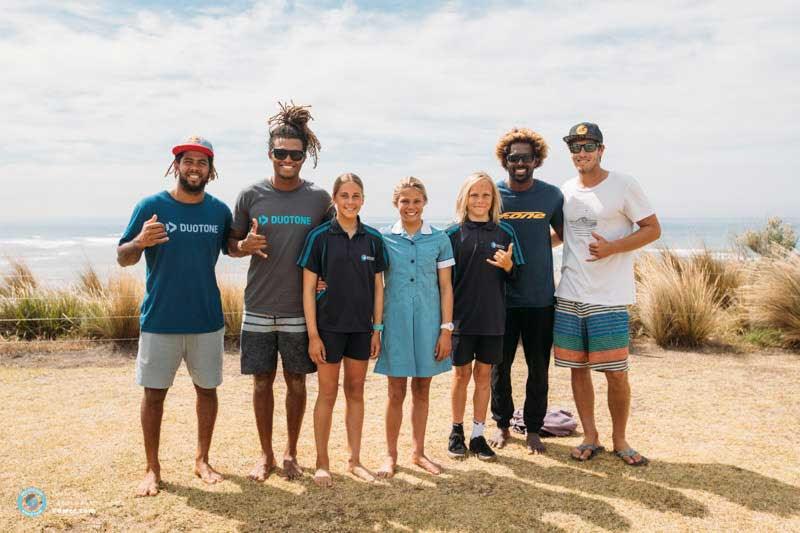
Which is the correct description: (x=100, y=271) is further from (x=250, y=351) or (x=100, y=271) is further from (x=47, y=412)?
(x=250, y=351)

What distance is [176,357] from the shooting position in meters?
4.14

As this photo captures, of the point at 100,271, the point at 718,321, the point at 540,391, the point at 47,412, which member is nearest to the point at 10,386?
the point at 47,412

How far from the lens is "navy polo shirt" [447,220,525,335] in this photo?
4520mm

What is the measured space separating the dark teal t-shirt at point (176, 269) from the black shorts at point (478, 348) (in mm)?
1668

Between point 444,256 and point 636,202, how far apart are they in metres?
1.42

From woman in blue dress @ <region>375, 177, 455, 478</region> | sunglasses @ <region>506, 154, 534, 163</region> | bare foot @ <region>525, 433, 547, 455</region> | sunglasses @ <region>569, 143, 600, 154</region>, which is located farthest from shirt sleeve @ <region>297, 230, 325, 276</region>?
bare foot @ <region>525, 433, 547, 455</region>

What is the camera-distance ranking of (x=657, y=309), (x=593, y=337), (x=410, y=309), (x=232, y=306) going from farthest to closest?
(x=232, y=306) → (x=657, y=309) → (x=593, y=337) → (x=410, y=309)

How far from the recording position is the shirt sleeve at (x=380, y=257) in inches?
168

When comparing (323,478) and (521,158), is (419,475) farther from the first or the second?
(521,158)

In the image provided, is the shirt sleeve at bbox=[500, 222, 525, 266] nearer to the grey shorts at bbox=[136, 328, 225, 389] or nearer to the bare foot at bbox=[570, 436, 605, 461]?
the bare foot at bbox=[570, 436, 605, 461]

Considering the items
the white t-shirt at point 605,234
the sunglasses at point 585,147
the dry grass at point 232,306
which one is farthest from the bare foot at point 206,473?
the dry grass at point 232,306

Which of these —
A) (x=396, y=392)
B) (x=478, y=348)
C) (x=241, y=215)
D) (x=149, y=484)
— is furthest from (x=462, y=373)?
(x=149, y=484)

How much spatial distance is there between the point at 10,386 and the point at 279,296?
405cm

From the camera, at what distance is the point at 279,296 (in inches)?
166
